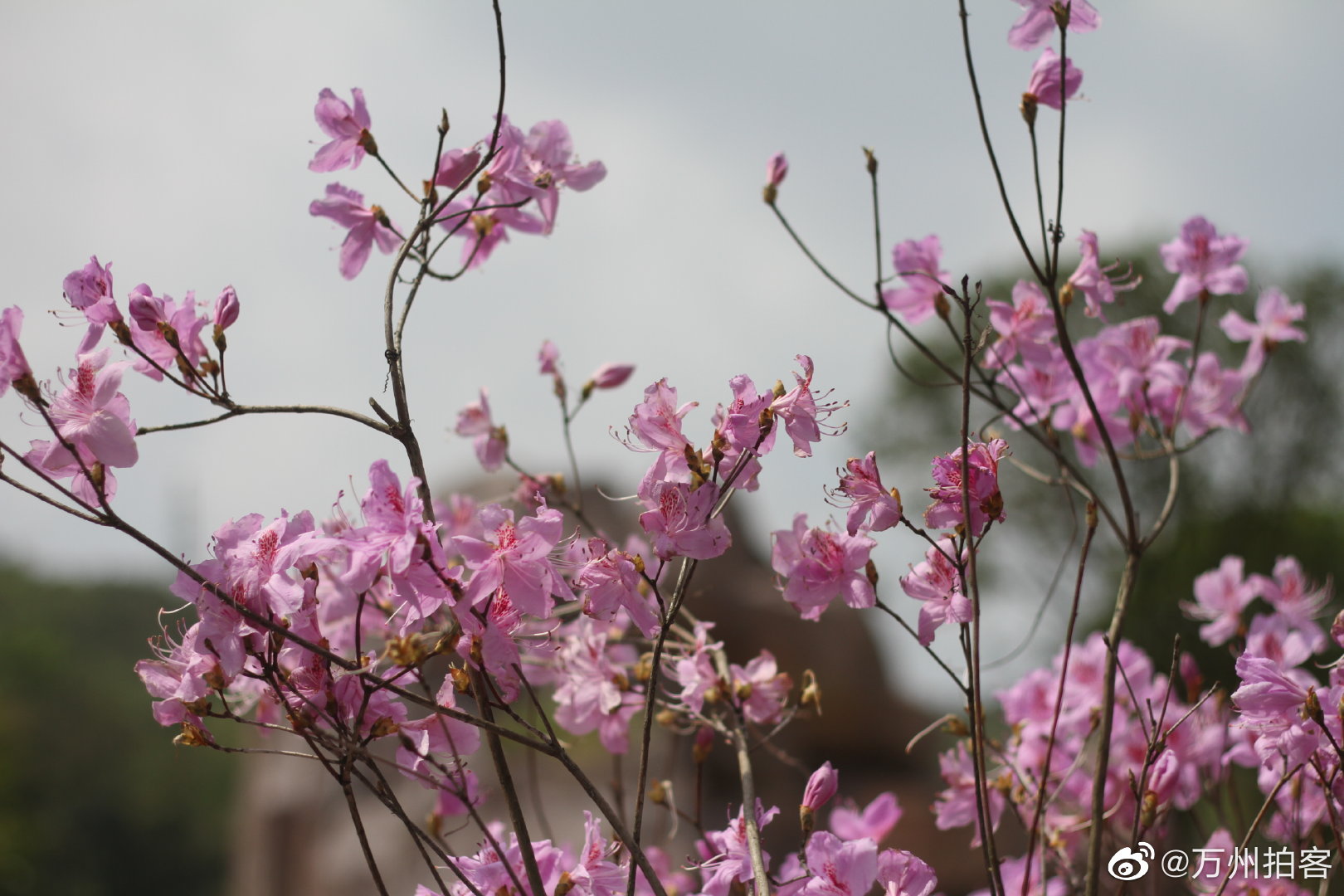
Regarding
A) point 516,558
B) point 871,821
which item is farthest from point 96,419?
point 871,821

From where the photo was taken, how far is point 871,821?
1.61 metres

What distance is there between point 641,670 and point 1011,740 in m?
0.67

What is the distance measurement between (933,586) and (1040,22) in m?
0.77

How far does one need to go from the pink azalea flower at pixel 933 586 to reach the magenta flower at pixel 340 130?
899mm

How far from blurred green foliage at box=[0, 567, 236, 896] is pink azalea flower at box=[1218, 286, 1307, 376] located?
2222 cm

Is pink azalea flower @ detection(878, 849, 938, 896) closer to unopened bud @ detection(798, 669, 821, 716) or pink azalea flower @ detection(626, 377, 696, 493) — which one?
unopened bud @ detection(798, 669, 821, 716)

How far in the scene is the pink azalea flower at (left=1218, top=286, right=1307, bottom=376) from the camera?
221cm

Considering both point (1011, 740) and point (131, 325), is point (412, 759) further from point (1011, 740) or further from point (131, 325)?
point (1011, 740)

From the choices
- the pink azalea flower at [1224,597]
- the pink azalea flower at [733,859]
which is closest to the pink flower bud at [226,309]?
the pink azalea flower at [733,859]

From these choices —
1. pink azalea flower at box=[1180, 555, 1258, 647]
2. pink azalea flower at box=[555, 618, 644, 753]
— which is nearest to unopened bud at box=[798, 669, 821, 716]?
pink azalea flower at box=[555, 618, 644, 753]

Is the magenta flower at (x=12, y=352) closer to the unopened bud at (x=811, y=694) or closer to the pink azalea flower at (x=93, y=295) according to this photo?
the pink azalea flower at (x=93, y=295)

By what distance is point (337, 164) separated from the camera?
4.88 ft

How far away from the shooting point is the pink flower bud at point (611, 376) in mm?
A: 1979

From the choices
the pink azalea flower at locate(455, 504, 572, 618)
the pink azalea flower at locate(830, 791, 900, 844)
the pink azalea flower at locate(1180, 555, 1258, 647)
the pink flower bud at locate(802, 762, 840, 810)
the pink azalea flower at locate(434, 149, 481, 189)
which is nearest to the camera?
the pink azalea flower at locate(455, 504, 572, 618)
